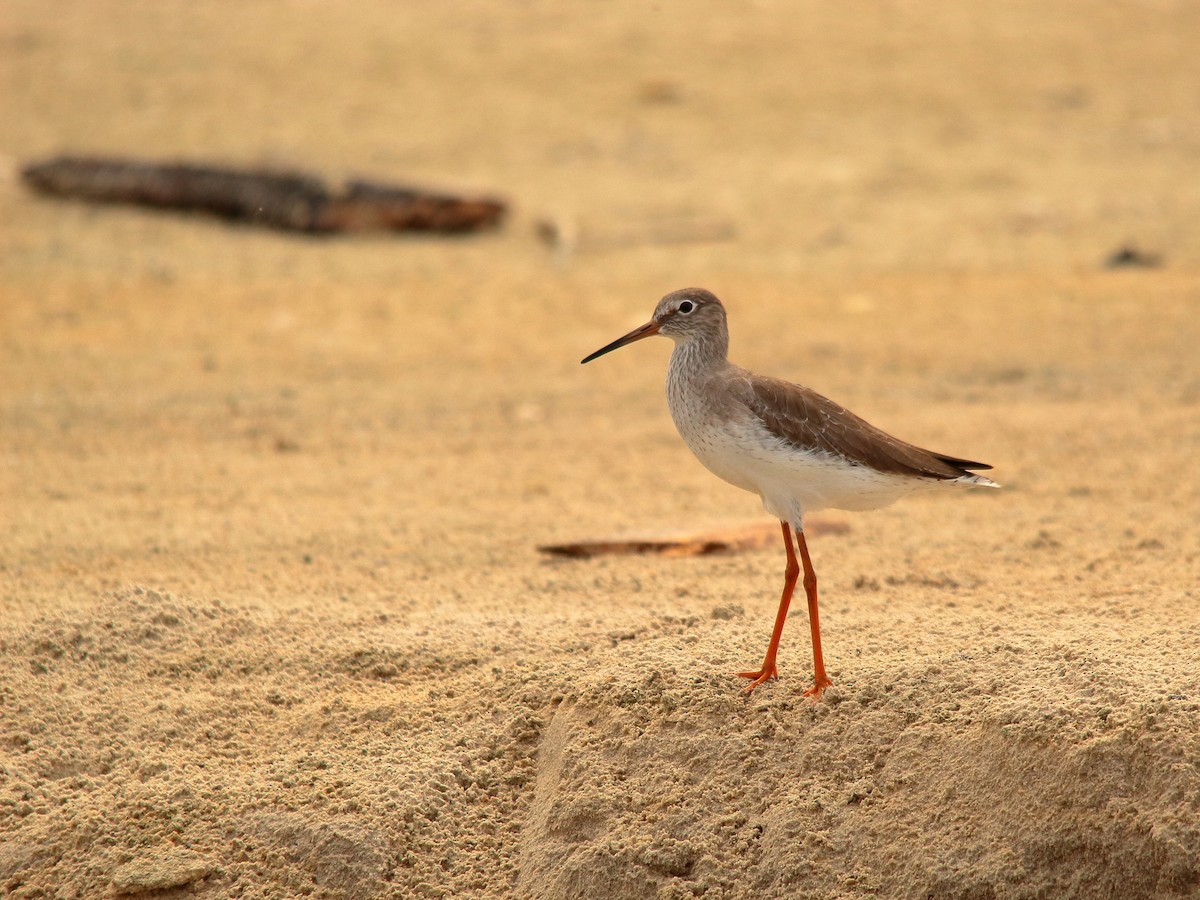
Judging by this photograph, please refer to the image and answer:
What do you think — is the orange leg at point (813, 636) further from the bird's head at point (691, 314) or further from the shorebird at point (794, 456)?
the bird's head at point (691, 314)

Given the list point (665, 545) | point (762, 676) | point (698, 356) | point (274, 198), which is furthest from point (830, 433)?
point (274, 198)

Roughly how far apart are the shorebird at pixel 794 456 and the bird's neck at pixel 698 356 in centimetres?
3

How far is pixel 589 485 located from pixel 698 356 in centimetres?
224

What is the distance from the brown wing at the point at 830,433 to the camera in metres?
4.69

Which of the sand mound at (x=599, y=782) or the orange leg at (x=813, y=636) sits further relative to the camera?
→ the orange leg at (x=813, y=636)

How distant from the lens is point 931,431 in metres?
7.66

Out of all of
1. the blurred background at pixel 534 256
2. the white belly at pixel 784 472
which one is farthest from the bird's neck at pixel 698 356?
the blurred background at pixel 534 256

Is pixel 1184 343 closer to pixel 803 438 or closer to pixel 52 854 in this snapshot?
pixel 803 438

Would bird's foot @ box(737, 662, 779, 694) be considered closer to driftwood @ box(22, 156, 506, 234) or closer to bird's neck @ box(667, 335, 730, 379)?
bird's neck @ box(667, 335, 730, 379)

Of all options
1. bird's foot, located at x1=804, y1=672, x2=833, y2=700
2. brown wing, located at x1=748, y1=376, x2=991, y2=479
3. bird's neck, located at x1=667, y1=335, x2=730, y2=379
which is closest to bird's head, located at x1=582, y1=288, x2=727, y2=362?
bird's neck, located at x1=667, y1=335, x2=730, y2=379

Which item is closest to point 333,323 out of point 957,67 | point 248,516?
point 248,516

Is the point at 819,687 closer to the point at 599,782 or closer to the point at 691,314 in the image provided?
the point at 599,782

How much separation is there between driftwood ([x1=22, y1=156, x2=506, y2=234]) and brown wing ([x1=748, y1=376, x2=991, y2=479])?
688cm

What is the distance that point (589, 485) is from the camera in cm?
716
